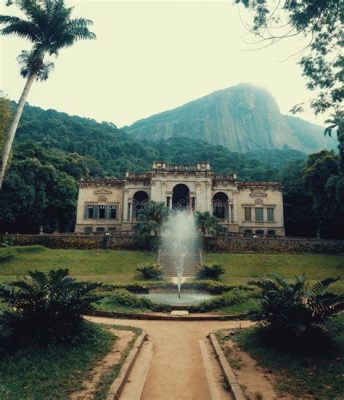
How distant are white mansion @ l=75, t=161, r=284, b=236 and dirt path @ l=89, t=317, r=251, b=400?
31707 millimetres

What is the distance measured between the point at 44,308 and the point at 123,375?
281cm

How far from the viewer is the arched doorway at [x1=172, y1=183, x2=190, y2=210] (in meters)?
46.9

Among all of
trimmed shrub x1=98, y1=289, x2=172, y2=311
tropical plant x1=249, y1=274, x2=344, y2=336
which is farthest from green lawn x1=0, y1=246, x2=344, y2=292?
tropical plant x1=249, y1=274, x2=344, y2=336

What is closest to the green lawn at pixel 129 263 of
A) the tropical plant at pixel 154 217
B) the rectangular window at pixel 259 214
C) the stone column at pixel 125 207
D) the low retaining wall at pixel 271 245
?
the low retaining wall at pixel 271 245

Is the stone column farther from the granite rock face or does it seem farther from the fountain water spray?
the granite rock face

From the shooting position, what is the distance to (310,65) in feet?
31.0

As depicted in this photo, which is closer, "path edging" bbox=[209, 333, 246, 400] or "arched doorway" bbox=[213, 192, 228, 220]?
"path edging" bbox=[209, 333, 246, 400]

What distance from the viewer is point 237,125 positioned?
155 metres

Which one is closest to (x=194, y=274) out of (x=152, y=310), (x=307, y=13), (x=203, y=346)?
(x=152, y=310)

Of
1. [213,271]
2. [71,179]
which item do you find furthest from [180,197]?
[213,271]

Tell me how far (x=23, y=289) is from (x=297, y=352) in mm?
6522

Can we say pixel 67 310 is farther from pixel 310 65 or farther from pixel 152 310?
pixel 310 65

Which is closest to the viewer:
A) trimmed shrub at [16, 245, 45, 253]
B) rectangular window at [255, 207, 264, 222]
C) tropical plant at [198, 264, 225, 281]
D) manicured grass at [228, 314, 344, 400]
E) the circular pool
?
manicured grass at [228, 314, 344, 400]

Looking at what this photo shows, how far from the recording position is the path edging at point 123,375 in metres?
5.26
